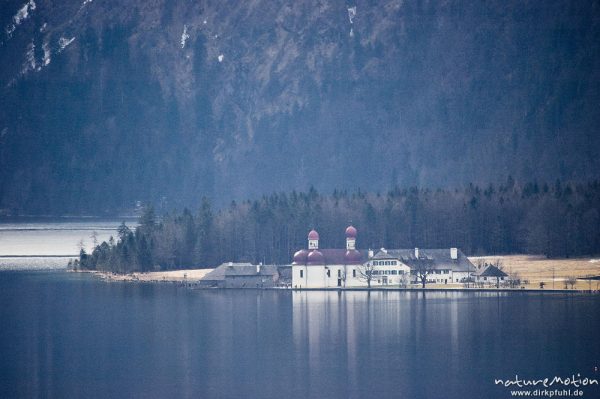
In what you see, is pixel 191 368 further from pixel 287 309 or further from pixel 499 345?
pixel 287 309

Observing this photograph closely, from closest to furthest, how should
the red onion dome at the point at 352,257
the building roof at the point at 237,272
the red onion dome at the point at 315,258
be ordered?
1. the red onion dome at the point at 315,258
2. the red onion dome at the point at 352,257
3. the building roof at the point at 237,272

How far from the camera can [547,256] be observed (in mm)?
148750

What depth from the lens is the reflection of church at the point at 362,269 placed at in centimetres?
13250

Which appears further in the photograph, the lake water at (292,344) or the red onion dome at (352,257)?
the red onion dome at (352,257)

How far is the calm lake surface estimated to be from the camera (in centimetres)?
6969

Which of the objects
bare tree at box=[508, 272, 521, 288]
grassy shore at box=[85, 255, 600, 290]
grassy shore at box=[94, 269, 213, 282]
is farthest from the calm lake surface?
grassy shore at box=[94, 269, 213, 282]

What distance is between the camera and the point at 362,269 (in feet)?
438

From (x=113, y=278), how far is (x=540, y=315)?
68.2 metres

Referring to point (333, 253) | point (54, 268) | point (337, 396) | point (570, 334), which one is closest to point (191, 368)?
point (337, 396)

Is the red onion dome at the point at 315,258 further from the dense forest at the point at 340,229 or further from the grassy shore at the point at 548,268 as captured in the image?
the dense forest at the point at 340,229

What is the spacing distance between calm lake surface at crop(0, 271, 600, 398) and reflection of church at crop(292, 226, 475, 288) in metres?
9.54

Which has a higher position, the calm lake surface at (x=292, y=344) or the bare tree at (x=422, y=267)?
the bare tree at (x=422, y=267)

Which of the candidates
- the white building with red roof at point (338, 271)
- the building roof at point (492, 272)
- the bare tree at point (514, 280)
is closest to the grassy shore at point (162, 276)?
the white building with red roof at point (338, 271)

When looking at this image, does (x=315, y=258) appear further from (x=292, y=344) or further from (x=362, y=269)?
(x=292, y=344)
